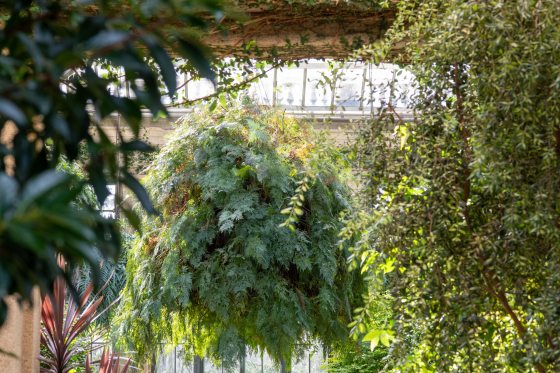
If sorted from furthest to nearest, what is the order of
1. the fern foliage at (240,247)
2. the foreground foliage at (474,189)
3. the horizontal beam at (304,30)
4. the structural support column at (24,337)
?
the fern foliage at (240,247) < the structural support column at (24,337) < the horizontal beam at (304,30) < the foreground foliage at (474,189)

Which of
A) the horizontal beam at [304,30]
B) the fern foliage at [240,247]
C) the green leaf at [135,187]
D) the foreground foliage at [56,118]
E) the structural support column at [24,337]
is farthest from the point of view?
the fern foliage at [240,247]

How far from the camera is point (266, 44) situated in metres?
3.73

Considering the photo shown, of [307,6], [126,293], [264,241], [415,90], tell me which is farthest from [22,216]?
[126,293]

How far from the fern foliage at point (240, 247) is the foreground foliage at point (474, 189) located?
173 centimetres

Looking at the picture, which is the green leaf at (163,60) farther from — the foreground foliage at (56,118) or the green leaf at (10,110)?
the green leaf at (10,110)

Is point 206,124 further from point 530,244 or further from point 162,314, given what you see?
point 530,244

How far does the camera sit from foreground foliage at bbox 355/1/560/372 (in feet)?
7.59

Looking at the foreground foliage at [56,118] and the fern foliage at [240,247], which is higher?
the fern foliage at [240,247]

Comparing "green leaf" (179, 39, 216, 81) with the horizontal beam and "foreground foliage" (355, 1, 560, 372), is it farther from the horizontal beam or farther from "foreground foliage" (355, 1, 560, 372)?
the horizontal beam

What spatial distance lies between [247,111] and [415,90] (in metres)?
2.31

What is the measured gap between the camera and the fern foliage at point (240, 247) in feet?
14.9

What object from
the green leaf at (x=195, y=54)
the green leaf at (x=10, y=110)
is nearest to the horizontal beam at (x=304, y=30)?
the green leaf at (x=195, y=54)

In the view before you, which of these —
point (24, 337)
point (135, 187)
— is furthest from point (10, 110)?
point (24, 337)

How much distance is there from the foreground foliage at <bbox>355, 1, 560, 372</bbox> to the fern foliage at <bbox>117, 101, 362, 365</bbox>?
173 centimetres
